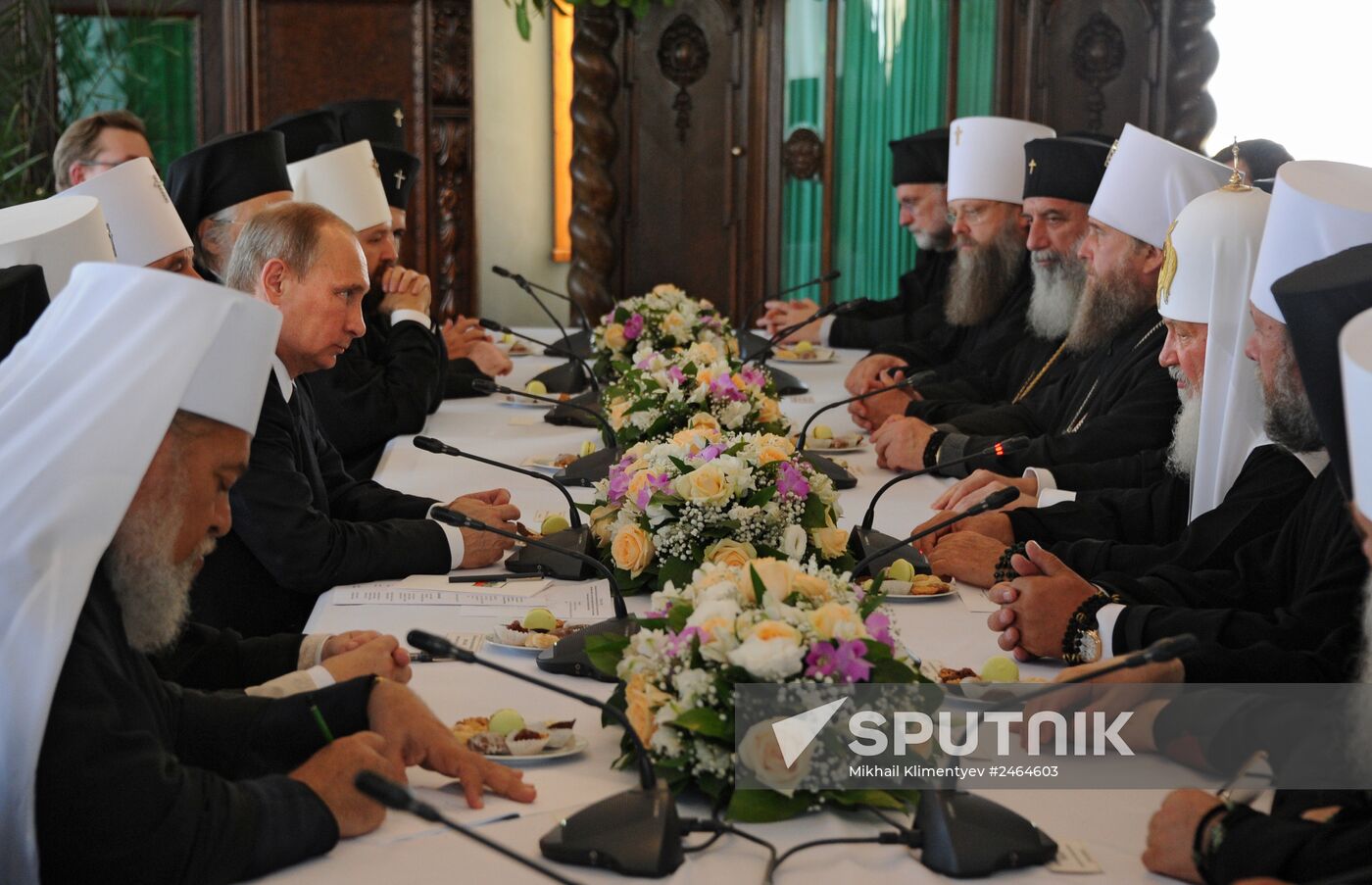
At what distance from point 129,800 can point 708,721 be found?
65cm

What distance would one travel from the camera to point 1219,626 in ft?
8.38

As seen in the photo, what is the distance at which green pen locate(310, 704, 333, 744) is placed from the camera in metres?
2.05

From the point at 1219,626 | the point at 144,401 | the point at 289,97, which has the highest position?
the point at 289,97

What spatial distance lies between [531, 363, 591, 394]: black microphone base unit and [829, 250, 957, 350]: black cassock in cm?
180

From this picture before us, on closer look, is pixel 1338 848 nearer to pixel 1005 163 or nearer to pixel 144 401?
pixel 144 401

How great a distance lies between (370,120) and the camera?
723 cm

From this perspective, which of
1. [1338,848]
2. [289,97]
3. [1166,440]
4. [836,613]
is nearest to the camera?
[1338,848]

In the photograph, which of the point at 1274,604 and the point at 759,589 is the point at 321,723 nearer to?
the point at 759,589

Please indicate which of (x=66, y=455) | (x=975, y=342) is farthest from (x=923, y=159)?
(x=66, y=455)

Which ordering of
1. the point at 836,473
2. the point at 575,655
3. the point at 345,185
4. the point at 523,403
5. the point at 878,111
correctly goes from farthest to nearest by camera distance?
the point at 878,111, the point at 523,403, the point at 345,185, the point at 836,473, the point at 575,655

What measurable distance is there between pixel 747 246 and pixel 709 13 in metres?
1.38

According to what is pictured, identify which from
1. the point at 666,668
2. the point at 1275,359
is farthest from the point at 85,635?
the point at 1275,359

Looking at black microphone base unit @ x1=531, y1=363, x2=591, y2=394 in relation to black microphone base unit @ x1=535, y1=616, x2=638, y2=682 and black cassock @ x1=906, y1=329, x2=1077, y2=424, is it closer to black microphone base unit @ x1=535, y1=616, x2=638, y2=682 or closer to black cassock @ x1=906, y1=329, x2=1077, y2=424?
black cassock @ x1=906, y1=329, x2=1077, y2=424

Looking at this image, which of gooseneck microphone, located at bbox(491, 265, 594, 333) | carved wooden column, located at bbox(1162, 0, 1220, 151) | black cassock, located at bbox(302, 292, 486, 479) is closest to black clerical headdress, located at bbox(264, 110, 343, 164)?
gooseneck microphone, located at bbox(491, 265, 594, 333)
